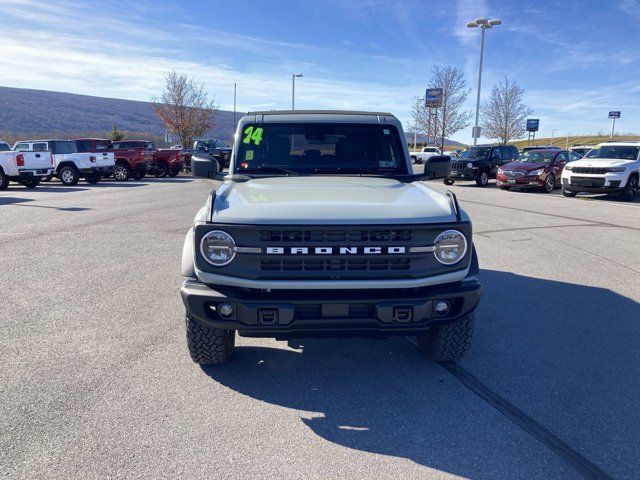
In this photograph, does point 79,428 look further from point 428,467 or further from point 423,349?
point 423,349

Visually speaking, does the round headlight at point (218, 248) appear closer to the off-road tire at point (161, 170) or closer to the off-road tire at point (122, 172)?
the off-road tire at point (122, 172)

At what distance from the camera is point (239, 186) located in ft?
13.8

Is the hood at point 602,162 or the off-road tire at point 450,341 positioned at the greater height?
the hood at point 602,162

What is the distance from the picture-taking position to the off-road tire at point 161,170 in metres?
27.3

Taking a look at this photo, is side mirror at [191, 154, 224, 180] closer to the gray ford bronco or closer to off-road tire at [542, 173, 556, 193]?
the gray ford bronco

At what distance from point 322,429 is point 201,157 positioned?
2800 millimetres

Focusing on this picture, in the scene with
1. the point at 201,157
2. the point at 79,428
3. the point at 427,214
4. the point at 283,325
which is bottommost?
the point at 79,428

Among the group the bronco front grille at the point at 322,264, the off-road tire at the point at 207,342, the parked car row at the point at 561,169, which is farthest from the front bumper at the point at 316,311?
the parked car row at the point at 561,169

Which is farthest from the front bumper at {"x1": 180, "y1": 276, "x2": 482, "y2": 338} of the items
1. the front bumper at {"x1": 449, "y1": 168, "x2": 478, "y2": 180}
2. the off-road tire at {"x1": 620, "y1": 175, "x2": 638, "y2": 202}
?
the front bumper at {"x1": 449, "y1": 168, "x2": 478, "y2": 180}

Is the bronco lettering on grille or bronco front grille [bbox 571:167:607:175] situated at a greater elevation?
bronco front grille [bbox 571:167:607:175]

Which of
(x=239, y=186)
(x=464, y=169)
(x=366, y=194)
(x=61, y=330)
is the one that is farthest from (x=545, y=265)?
(x=464, y=169)

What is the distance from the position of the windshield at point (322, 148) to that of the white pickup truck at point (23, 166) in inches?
692

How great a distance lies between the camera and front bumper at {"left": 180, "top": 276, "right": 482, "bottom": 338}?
3.13m

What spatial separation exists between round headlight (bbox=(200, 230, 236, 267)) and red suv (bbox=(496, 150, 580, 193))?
18.7m
